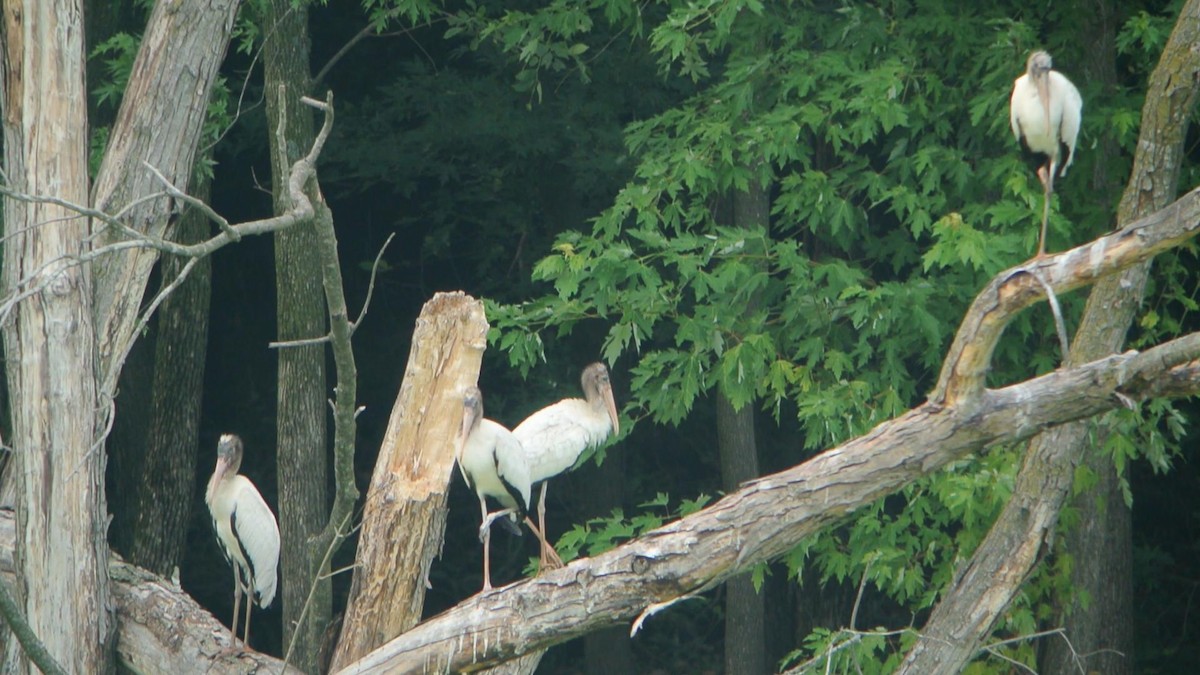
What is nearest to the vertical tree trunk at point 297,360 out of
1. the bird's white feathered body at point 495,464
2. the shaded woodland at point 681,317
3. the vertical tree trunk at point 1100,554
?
the shaded woodland at point 681,317

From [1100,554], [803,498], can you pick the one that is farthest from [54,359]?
[1100,554]

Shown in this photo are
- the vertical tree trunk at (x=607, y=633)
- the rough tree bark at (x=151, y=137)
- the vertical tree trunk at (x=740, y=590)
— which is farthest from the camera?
the vertical tree trunk at (x=607, y=633)

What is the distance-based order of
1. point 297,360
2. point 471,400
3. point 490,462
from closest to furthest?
point 471,400, point 490,462, point 297,360

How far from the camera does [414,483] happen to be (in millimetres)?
5102

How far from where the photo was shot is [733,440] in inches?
360

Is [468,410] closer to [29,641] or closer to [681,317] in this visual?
[29,641]

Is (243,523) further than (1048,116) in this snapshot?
Yes

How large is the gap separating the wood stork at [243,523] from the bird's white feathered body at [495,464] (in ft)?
3.92

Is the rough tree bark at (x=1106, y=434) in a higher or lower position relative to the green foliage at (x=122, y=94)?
lower

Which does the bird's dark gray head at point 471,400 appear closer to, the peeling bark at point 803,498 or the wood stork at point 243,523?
the peeling bark at point 803,498

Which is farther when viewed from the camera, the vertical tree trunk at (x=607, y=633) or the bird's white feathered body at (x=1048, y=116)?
the vertical tree trunk at (x=607, y=633)

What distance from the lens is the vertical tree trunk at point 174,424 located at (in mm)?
9695

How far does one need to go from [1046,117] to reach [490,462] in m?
2.84

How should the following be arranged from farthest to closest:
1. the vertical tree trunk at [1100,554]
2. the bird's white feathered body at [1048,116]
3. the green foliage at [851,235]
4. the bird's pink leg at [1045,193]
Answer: the vertical tree trunk at [1100,554] < the green foliage at [851,235] < the bird's pink leg at [1045,193] < the bird's white feathered body at [1048,116]
